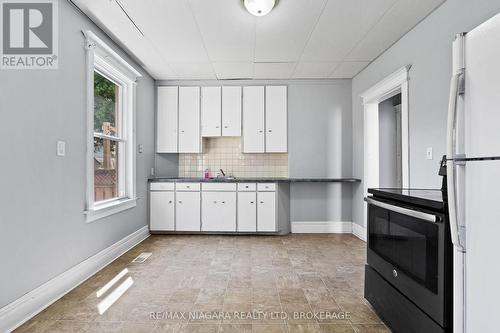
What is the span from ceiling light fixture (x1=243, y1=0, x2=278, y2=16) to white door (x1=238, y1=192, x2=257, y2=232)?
2584mm

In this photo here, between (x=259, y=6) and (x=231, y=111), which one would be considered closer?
(x=259, y=6)

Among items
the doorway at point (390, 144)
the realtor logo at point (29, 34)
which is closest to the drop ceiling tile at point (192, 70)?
the realtor logo at point (29, 34)

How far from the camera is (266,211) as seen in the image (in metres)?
4.52

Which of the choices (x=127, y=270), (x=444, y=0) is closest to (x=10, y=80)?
(x=127, y=270)

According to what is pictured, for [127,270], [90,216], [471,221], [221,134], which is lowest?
[127,270]

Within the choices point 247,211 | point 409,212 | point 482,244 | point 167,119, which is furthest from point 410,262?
point 167,119

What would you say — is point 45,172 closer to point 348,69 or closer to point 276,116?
point 276,116

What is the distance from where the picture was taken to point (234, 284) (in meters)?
2.66

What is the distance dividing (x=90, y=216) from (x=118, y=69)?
1775 millimetres

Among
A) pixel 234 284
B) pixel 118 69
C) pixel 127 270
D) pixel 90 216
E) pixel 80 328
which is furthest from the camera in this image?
pixel 118 69

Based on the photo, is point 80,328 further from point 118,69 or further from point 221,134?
point 221,134

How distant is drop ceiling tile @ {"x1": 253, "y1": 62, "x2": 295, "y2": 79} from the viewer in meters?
4.14

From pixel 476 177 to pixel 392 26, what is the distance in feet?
7.99

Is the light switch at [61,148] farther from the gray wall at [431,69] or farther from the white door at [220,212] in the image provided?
the gray wall at [431,69]
